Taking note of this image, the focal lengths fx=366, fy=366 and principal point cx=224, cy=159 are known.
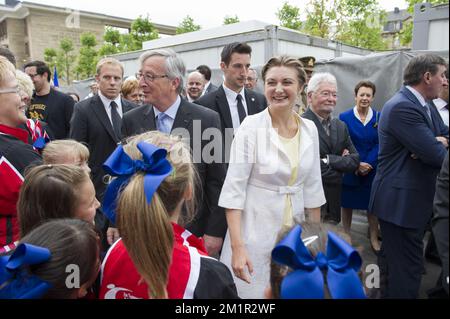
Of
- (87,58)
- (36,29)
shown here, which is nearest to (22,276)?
(87,58)

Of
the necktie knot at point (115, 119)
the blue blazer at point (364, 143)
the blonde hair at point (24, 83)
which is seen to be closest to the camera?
the blonde hair at point (24, 83)

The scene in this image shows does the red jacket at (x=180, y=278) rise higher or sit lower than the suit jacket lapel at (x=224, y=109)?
lower

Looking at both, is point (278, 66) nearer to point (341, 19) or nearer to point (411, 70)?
point (411, 70)

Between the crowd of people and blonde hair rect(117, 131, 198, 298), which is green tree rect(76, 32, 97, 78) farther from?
blonde hair rect(117, 131, 198, 298)

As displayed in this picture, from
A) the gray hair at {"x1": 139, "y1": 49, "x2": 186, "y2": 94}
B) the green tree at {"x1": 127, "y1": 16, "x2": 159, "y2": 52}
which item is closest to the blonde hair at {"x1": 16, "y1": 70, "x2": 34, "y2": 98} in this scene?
the gray hair at {"x1": 139, "y1": 49, "x2": 186, "y2": 94}

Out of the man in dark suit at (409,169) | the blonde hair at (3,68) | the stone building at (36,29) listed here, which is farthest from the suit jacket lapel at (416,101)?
the stone building at (36,29)

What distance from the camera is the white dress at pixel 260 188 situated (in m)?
2.09

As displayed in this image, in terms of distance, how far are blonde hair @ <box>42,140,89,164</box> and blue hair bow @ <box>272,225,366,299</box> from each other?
66.0 inches

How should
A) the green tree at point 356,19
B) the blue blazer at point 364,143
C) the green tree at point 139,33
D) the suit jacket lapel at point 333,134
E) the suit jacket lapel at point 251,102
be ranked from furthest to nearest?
the green tree at point 139,33 → the green tree at point 356,19 → the blue blazer at point 364,143 → the suit jacket lapel at point 251,102 → the suit jacket lapel at point 333,134

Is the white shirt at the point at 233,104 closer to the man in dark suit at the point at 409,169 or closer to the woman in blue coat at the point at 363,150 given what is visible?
the man in dark suit at the point at 409,169

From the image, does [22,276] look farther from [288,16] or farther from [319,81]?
[288,16]

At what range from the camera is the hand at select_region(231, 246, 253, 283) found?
6.61ft

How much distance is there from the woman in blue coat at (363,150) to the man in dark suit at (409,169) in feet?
4.93

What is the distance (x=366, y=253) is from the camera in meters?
4.34
